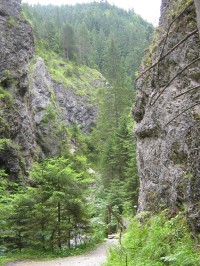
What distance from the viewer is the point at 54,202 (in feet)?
48.7

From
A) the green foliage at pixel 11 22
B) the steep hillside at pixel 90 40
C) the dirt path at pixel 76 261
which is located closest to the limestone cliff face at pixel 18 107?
the green foliage at pixel 11 22

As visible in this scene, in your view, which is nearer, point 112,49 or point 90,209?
point 90,209

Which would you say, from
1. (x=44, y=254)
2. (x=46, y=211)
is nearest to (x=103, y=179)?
(x=46, y=211)

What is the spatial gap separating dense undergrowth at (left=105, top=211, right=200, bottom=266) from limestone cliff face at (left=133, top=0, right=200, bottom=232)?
1.47 ft

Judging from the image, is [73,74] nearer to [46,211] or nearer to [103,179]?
[103,179]

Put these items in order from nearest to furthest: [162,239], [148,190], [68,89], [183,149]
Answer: [162,239]
[183,149]
[148,190]
[68,89]

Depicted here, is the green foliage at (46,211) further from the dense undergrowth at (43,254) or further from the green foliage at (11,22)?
the green foliage at (11,22)

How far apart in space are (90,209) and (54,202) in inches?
79.4

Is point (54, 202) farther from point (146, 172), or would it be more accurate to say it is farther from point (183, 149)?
A: point (183, 149)

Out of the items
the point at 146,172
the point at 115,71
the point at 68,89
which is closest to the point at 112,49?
the point at 115,71

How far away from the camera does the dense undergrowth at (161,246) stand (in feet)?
21.0

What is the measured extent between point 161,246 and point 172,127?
3.43m

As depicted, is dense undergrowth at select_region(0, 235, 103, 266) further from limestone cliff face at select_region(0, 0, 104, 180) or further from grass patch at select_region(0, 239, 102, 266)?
limestone cliff face at select_region(0, 0, 104, 180)

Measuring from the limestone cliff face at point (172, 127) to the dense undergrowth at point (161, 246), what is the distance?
447 millimetres
